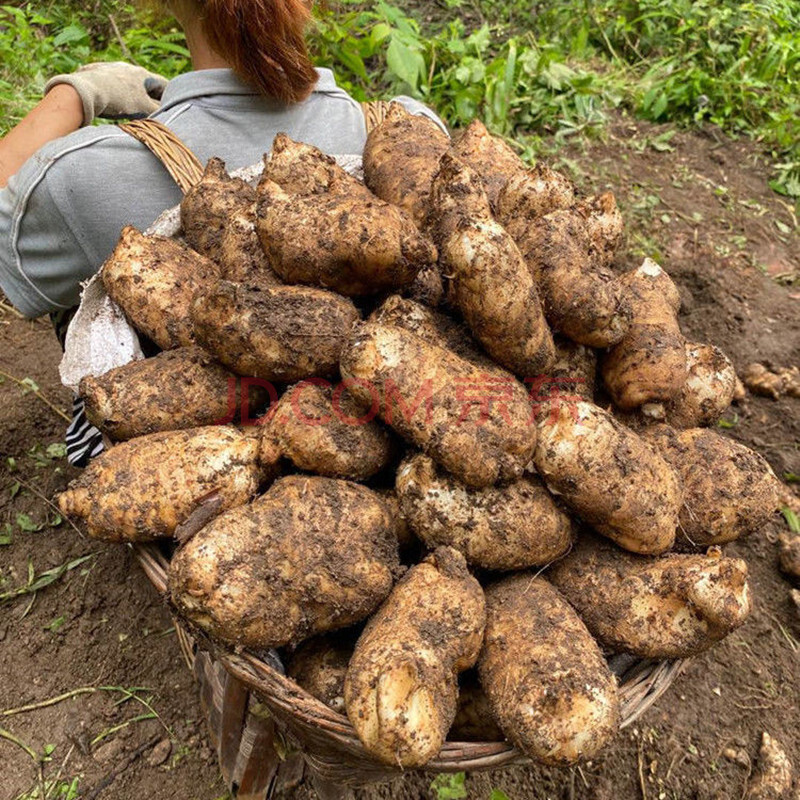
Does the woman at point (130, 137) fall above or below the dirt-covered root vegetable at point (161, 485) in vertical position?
above

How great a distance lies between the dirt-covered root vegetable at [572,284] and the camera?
1.69 meters

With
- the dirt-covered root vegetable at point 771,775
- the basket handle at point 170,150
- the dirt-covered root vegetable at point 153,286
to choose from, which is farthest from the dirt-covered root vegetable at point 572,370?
the dirt-covered root vegetable at point 771,775

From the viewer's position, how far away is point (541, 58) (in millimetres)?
4414

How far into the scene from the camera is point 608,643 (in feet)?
5.08

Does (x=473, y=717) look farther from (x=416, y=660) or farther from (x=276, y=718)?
(x=276, y=718)

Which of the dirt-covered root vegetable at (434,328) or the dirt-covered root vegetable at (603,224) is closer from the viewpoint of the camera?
the dirt-covered root vegetable at (434,328)

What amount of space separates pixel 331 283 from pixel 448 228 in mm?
312

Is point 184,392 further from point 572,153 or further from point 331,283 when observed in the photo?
point 572,153

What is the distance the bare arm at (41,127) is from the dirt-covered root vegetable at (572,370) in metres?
1.69

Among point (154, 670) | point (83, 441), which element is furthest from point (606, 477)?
point (154, 670)

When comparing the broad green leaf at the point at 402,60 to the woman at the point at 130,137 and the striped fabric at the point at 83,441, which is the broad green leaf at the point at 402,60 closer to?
the woman at the point at 130,137

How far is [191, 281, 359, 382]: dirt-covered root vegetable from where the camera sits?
62.0 inches

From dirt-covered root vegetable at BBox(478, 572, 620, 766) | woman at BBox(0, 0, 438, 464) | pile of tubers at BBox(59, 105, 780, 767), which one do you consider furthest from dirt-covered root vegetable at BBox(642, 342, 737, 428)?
woman at BBox(0, 0, 438, 464)

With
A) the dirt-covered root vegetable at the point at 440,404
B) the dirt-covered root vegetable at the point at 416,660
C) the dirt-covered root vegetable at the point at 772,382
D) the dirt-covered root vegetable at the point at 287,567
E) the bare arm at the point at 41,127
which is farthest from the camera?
the dirt-covered root vegetable at the point at 772,382
